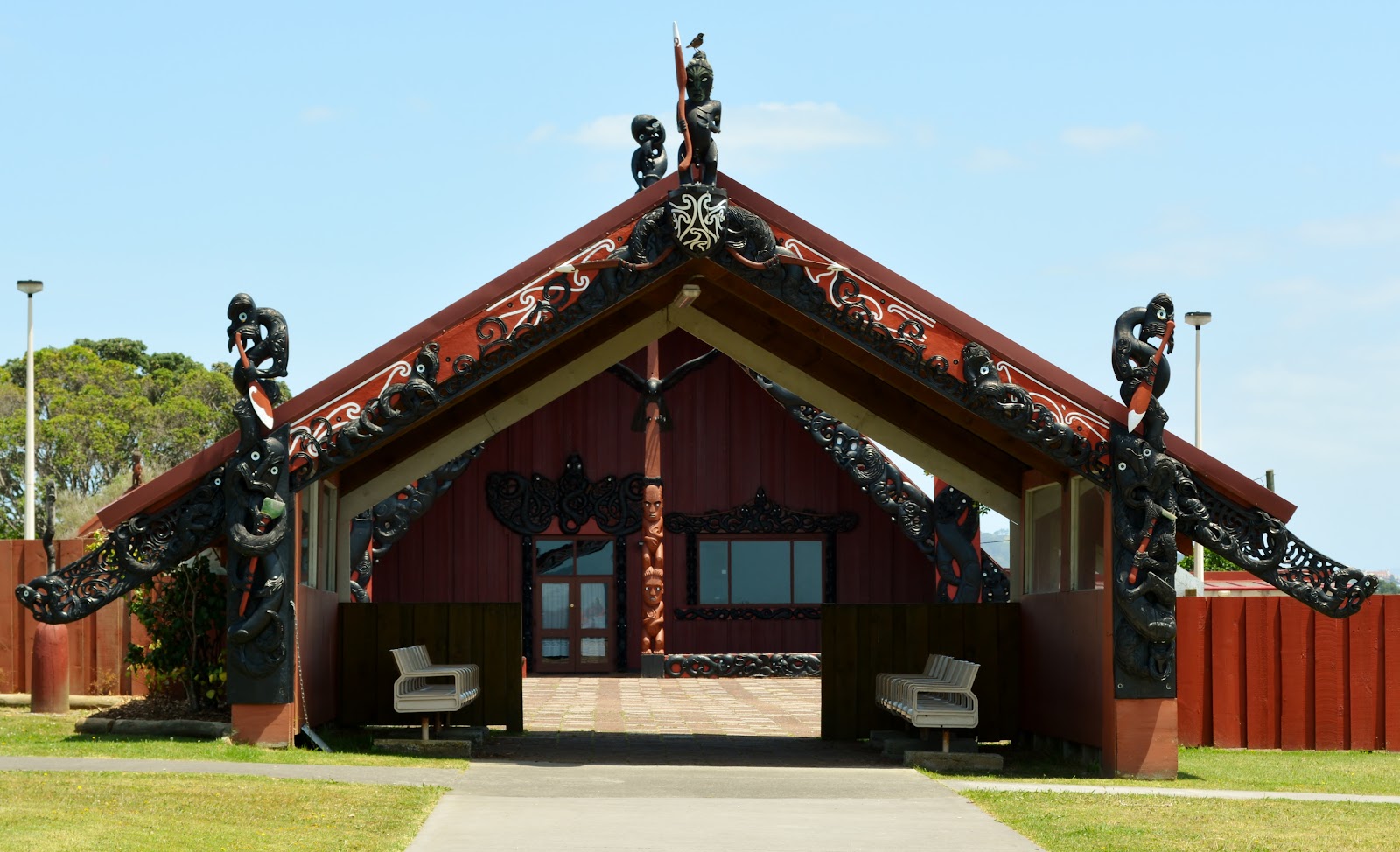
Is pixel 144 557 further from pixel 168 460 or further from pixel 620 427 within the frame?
pixel 168 460

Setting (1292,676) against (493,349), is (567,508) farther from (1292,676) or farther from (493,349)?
(493,349)

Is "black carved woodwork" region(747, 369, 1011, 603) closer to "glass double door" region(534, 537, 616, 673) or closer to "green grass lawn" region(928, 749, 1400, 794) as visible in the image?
"glass double door" region(534, 537, 616, 673)

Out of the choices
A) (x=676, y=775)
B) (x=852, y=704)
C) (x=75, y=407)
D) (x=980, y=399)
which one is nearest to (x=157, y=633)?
(x=676, y=775)

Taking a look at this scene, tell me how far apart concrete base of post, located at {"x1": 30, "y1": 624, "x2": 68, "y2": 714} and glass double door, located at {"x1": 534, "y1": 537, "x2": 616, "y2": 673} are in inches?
622

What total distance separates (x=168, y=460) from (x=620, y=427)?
35.4 meters

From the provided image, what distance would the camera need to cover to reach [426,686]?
57.8 feet

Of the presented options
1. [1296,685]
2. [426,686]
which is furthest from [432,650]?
[1296,685]

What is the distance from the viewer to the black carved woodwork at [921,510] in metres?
30.0

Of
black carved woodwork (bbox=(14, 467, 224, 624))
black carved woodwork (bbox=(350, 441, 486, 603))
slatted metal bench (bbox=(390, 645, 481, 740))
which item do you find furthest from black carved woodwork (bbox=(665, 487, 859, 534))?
black carved woodwork (bbox=(14, 467, 224, 624))

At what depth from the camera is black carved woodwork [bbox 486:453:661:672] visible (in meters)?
34.0

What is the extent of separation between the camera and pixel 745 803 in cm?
1196

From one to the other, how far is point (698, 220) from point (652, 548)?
727 inches

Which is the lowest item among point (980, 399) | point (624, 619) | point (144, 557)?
point (624, 619)

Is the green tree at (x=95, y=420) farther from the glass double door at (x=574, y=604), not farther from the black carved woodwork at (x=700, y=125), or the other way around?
A: the black carved woodwork at (x=700, y=125)
